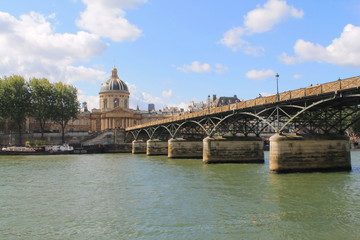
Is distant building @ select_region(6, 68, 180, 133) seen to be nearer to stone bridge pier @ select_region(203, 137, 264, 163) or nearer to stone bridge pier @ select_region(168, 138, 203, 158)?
stone bridge pier @ select_region(168, 138, 203, 158)

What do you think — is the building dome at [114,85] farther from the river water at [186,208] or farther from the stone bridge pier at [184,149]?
the river water at [186,208]

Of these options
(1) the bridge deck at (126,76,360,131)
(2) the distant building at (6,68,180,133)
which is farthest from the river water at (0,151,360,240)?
(2) the distant building at (6,68,180,133)

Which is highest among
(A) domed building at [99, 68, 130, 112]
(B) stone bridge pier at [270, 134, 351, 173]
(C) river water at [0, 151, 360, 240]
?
(A) domed building at [99, 68, 130, 112]

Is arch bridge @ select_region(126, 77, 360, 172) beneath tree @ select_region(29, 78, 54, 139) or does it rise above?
beneath

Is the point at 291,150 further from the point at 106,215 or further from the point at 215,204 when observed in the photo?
the point at 106,215

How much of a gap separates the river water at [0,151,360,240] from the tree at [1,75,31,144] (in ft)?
181

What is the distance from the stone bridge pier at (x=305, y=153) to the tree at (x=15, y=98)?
212ft

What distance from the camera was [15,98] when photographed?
3241 inches

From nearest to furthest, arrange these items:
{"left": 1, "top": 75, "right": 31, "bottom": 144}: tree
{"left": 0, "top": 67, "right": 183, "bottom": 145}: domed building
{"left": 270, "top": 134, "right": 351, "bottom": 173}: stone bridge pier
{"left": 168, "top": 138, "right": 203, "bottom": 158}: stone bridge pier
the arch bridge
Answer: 1. the arch bridge
2. {"left": 270, "top": 134, "right": 351, "bottom": 173}: stone bridge pier
3. {"left": 168, "top": 138, "right": 203, "bottom": 158}: stone bridge pier
4. {"left": 1, "top": 75, "right": 31, "bottom": 144}: tree
5. {"left": 0, "top": 67, "right": 183, "bottom": 145}: domed building

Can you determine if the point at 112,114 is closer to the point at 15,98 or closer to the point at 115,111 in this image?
the point at 115,111

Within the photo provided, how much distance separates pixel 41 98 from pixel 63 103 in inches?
221

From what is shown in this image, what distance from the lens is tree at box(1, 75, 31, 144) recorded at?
82.0m

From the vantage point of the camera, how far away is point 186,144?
61219 millimetres

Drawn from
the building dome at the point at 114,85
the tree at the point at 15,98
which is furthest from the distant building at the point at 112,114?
the tree at the point at 15,98
